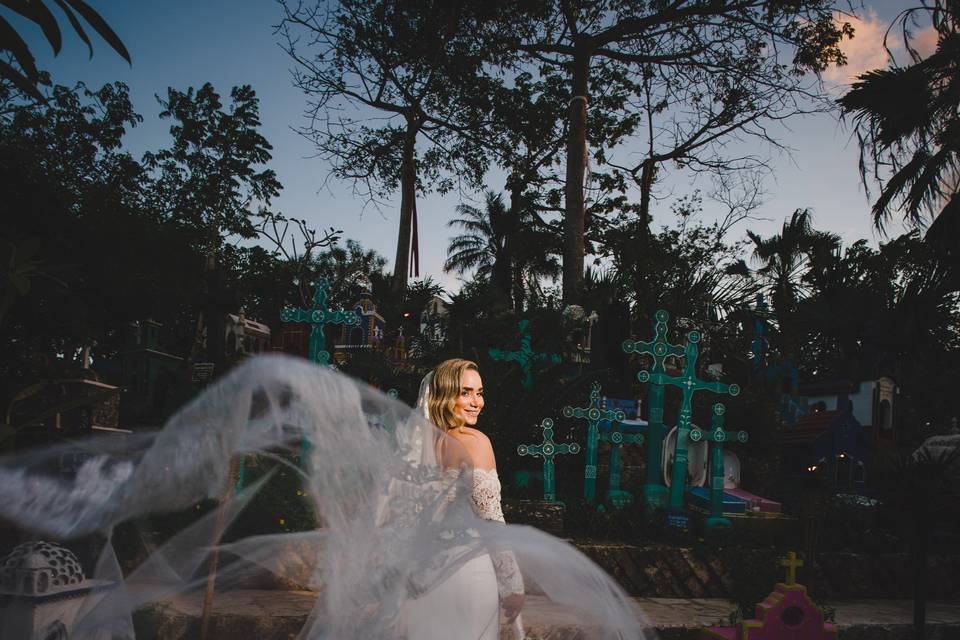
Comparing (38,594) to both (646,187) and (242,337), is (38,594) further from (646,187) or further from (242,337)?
(646,187)

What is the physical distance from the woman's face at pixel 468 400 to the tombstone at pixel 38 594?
1734mm

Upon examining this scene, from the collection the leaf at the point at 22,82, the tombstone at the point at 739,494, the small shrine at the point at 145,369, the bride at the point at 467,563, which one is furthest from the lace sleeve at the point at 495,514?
the small shrine at the point at 145,369

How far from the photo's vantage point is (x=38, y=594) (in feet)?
9.68

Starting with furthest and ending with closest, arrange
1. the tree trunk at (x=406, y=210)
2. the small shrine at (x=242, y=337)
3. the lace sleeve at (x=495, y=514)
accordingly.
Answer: the tree trunk at (x=406, y=210), the small shrine at (x=242, y=337), the lace sleeve at (x=495, y=514)

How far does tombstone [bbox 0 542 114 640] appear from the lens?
2959 millimetres

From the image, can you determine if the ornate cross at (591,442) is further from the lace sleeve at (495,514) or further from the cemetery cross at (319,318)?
the lace sleeve at (495,514)

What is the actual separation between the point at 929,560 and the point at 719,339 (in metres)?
5.81

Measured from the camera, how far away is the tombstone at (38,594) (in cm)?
296

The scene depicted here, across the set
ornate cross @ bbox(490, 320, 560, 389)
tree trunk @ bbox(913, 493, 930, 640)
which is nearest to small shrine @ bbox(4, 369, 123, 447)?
ornate cross @ bbox(490, 320, 560, 389)

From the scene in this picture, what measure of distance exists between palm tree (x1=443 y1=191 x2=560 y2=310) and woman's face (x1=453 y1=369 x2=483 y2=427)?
76.4 ft

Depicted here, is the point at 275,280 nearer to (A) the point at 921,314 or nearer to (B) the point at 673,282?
(B) the point at 673,282

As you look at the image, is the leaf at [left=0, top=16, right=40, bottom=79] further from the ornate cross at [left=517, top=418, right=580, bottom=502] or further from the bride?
the ornate cross at [left=517, top=418, right=580, bottom=502]

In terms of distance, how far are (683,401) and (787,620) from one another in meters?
3.87

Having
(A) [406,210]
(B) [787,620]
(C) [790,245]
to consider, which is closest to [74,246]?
(A) [406,210]
